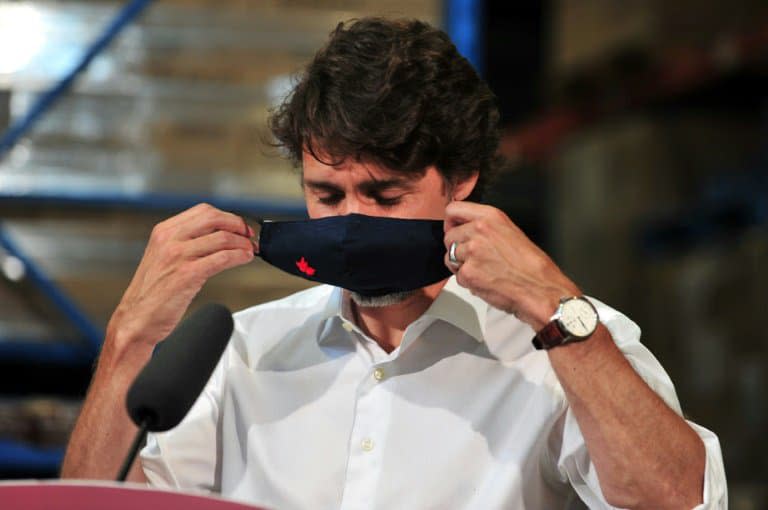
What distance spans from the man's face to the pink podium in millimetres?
836

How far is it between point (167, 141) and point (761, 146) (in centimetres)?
761

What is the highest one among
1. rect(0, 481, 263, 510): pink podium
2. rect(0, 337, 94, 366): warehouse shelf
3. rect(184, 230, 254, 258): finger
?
rect(184, 230, 254, 258): finger

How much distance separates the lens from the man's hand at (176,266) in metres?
2.04

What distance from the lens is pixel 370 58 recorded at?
85.4 inches

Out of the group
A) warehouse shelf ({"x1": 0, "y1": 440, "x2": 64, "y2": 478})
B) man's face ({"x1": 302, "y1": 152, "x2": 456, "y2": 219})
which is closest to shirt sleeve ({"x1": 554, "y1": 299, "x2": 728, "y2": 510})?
man's face ({"x1": 302, "y1": 152, "x2": 456, "y2": 219})

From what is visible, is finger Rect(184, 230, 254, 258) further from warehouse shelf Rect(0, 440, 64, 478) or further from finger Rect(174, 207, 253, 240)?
warehouse shelf Rect(0, 440, 64, 478)

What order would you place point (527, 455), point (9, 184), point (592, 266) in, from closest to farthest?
point (527, 455) < point (9, 184) < point (592, 266)

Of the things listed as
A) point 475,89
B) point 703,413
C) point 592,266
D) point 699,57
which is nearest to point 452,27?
point 475,89

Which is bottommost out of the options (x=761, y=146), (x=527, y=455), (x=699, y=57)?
(x=761, y=146)

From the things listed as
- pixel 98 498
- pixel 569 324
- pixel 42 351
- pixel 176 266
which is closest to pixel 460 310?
pixel 569 324

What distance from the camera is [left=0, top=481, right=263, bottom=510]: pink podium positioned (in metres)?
1.31

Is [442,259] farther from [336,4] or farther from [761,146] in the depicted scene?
[761,146]

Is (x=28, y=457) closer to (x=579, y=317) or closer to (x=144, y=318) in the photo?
(x=144, y=318)

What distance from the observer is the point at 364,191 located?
6.84ft
